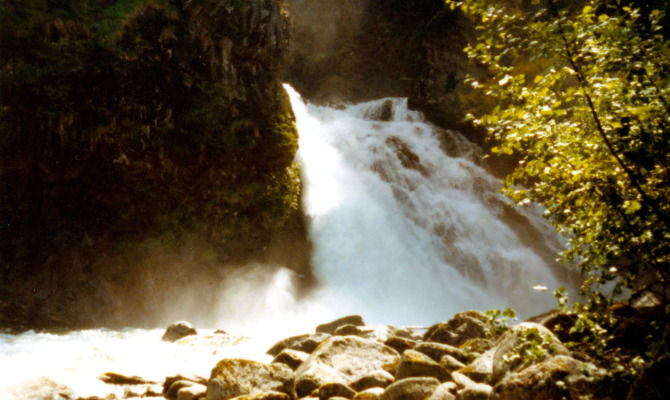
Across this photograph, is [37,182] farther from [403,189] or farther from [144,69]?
[403,189]

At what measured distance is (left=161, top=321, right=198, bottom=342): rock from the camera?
11.6 meters

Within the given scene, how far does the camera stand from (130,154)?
14914 millimetres

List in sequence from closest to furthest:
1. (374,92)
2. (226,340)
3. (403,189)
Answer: (226,340)
(403,189)
(374,92)

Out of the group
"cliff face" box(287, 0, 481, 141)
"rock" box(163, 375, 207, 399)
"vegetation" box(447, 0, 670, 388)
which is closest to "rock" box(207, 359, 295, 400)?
"rock" box(163, 375, 207, 399)

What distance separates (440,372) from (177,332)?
7988 mm

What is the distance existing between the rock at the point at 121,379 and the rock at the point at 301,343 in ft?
9.36

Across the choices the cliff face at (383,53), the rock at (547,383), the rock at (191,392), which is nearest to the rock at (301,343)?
the rock at (191,392)

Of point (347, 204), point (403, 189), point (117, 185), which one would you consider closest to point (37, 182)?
point (117, 185)

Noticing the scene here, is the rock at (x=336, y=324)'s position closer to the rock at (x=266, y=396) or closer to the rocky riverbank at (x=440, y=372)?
the rocky riverbank at (x=440, y=372)

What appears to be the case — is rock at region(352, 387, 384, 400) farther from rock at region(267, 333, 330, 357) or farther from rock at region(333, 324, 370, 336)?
rock at region(333, 324, 370, 336)

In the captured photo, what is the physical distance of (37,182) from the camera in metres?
14.0

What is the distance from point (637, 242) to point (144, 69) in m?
16.2

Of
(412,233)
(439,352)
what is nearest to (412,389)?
(439,352)

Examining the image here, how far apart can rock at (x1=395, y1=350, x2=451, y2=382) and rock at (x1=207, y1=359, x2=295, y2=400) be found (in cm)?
157
